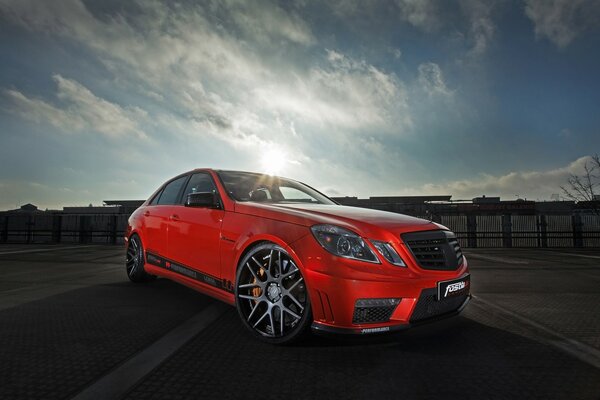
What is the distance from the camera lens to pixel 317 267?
2.36m

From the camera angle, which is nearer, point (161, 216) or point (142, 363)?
point (142, 363)

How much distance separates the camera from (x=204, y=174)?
3.97m

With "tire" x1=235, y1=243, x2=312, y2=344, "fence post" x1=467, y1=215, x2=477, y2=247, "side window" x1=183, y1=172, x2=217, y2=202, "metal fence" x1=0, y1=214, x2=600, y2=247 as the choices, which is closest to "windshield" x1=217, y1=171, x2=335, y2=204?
"side window" x1=183, y1=172, x2=217, y2=202

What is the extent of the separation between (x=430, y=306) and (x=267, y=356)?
1.14 meters

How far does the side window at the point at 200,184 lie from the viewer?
12.4 ft

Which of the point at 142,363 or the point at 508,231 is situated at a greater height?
the point at 508,231

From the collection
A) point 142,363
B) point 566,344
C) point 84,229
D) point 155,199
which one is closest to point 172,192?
point 155,199

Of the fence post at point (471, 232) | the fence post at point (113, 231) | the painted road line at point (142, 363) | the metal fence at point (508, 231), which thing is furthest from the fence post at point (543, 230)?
the fence post at point (113, 231)

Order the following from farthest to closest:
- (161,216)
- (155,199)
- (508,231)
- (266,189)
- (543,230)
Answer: (543,230) < (508,231) < (155,199) < (161,216) < (266,189)

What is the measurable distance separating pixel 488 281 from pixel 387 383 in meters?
4.63

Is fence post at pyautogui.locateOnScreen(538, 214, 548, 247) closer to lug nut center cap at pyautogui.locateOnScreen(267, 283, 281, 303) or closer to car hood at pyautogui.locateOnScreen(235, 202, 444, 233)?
car hood at pyautogui.locateOnScreen(235, 202, 444, 233)

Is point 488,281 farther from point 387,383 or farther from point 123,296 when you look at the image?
point 123,296

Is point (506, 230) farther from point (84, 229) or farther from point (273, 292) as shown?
point (84, 229)

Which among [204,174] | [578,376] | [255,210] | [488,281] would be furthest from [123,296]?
[488,281]
